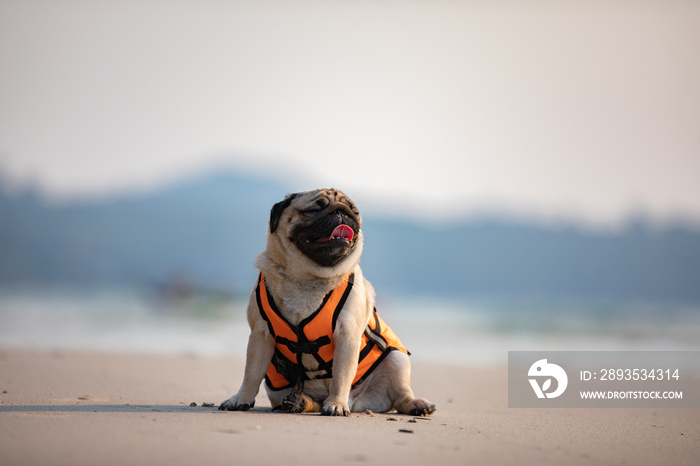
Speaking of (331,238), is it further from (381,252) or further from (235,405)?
(381,252)

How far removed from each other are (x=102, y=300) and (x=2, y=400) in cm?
1971

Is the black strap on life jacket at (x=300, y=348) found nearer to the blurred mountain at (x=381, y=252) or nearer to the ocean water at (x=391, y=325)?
the ocean water at (x=391, y=325)

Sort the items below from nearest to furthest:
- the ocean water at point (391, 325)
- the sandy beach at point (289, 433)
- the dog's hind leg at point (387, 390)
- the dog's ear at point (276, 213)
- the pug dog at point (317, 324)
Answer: the sandy beach at point (289, 433) < the pug dog at point (317, 324) < the dog's ear at point (276, 213) < the dog's hind leg at point (387, 390) < the ocean water at point (391, 325)

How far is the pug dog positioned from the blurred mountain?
91.8 feet

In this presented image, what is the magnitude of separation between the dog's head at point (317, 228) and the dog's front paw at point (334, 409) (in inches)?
38.6

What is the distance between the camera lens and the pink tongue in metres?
4.50

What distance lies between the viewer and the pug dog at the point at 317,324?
172 inches

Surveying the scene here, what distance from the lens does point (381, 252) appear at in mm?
59000

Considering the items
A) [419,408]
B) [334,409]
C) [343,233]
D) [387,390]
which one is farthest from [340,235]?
[419,408]

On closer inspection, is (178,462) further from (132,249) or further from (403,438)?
(132,249)

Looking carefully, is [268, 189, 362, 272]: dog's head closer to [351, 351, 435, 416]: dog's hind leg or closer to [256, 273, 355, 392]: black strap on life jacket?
[256, 273, 355, 392]: black strap on life jacket

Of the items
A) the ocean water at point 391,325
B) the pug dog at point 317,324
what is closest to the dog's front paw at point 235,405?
the pug dog at point 317,324

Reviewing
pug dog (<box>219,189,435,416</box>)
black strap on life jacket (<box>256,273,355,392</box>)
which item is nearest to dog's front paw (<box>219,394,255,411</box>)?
pug dog (<box>219,189,435,416</box>)

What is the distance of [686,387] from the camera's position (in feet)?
28.8
